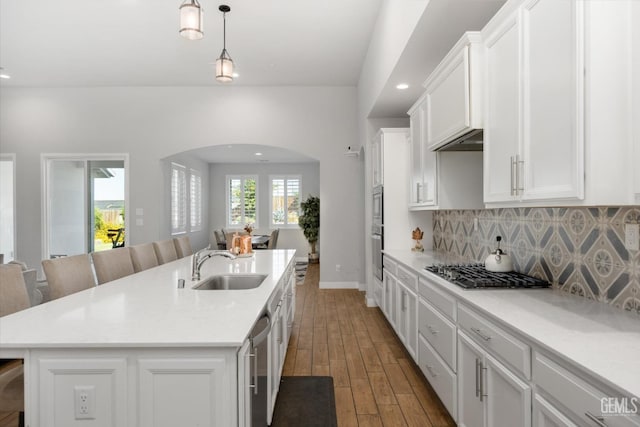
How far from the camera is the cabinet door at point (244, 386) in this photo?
52.4 inches

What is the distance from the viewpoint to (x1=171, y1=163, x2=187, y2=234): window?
7625mm

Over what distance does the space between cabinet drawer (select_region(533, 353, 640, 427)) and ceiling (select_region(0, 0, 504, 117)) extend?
6.96 feet

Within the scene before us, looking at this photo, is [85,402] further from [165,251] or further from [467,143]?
[165,251]

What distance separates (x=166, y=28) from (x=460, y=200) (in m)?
3.81

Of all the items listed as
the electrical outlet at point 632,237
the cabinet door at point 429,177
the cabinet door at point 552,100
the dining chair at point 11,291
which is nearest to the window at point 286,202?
the cabinet door at point 429,177

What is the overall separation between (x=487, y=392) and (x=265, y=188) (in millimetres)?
9363

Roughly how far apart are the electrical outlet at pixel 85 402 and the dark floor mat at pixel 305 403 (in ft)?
3.94

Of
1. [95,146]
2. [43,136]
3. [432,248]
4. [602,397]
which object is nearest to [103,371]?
[602,397]

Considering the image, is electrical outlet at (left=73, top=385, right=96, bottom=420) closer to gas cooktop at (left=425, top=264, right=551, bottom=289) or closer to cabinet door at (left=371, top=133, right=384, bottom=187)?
gas cooktop at (left=425, top=264, right=551, bottom=289)

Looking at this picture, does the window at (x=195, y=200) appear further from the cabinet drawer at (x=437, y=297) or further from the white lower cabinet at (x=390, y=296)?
the cabinet drawer at (x=437, y=297)

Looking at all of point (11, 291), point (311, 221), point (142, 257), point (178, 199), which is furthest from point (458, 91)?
point (311, 221)

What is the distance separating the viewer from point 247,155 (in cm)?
924

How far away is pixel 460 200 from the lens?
9.85 ft

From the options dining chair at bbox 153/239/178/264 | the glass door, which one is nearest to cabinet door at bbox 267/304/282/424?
dining chair at bbox 153/239/178/264
